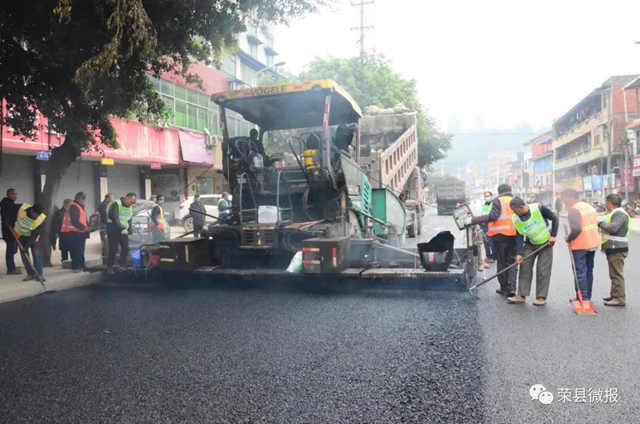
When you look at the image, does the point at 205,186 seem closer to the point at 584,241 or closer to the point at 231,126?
the point at 231,126

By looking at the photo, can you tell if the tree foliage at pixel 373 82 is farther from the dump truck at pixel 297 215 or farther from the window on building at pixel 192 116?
the dump truck at pixel 297 215

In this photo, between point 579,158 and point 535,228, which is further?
point 579,158

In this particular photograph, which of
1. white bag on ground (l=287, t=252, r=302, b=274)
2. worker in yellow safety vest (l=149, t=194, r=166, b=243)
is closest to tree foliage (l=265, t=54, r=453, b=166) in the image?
worker in yellow safety vest (l=149, t=194, r=166, b=243)

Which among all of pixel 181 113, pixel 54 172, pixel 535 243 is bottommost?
pixel 535 243

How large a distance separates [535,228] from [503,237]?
26.8 inches

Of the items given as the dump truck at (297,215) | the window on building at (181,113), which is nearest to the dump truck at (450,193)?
the window on building at (181,113)

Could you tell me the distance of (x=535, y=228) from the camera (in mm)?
5930

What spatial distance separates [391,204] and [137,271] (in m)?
4.54

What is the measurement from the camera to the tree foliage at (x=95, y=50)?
19.9ft

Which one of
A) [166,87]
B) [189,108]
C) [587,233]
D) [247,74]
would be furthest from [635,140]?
[587,233]

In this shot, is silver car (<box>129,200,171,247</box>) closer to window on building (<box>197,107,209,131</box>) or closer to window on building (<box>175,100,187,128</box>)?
window on building (<box>175,100,187,128</box>)

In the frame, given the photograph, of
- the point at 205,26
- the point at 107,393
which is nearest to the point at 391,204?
the point at 205,26

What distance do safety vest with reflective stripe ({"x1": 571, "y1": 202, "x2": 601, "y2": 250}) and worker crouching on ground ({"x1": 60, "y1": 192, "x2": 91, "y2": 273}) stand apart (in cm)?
756

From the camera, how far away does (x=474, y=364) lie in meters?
3.88
